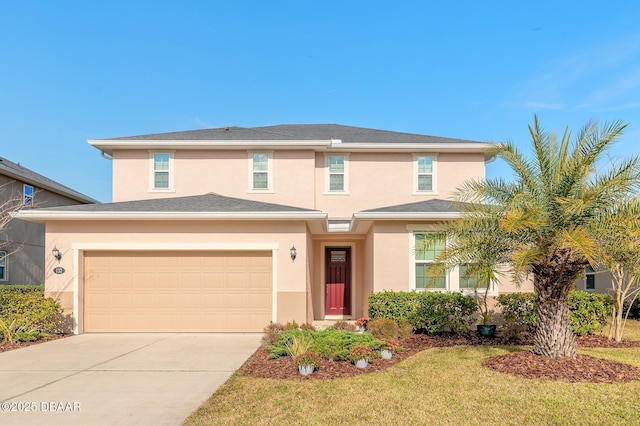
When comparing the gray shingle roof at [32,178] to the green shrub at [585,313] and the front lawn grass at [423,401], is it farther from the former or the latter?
the green shrub at [585,313]

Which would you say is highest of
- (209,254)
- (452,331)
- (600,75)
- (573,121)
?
(600,75)

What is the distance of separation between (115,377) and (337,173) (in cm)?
1073

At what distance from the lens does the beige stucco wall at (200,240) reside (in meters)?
11.8

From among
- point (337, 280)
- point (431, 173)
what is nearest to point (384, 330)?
point (337, 280)

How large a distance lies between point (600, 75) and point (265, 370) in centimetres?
1428

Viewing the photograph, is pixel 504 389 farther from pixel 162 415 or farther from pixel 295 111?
pixel 295 111

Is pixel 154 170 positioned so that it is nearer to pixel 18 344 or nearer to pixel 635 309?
pixel 18 344

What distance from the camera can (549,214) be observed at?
285 inches

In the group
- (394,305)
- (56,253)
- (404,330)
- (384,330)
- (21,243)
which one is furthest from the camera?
(21,243)

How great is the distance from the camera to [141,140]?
1521 centimetres

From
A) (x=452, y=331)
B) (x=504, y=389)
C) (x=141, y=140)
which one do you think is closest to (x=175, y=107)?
(x=141, y=140)

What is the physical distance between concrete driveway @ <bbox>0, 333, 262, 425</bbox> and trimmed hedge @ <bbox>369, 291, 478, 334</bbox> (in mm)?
3465

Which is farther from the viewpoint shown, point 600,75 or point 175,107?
point 175,107

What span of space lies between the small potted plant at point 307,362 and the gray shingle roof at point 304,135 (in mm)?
9658
